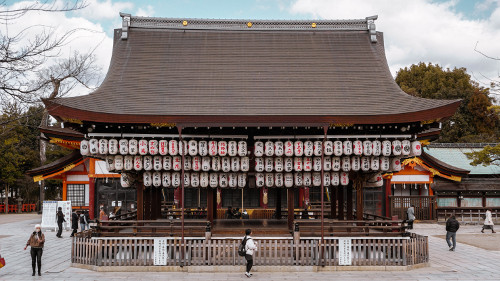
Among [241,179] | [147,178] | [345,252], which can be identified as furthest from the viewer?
[241,179]

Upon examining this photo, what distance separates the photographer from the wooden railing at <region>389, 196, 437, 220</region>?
29.6m

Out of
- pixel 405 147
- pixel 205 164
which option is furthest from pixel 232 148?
pixel 405 147

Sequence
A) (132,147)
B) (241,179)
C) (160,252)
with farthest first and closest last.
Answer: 1. (241,179)
2. (132,147)
3. (160,252)

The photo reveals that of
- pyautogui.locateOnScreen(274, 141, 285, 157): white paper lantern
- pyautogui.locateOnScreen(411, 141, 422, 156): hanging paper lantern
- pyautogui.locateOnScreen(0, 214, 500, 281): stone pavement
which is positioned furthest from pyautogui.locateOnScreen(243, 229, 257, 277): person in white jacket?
pyautogui.locateOnScreen(411, 141, 422, 156): hanging paper lantern

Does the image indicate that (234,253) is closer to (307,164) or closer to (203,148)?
(203,148)

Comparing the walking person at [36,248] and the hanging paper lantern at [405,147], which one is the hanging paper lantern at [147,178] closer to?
the walking person at [36,248]

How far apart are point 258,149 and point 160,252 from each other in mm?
4792

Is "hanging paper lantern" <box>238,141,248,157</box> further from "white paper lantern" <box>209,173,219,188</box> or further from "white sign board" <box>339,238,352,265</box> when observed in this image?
"white sign board" <box>339,238,352,265</box>

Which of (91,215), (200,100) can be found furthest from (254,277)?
(91,215)

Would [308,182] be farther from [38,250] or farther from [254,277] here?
[38,250]

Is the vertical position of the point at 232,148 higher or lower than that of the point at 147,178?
higher

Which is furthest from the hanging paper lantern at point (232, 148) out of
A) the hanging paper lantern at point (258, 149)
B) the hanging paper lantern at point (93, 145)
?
the hanging paper lantern at point (93, 145)

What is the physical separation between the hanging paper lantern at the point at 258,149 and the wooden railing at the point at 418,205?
18281 mm

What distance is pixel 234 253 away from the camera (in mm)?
13633
